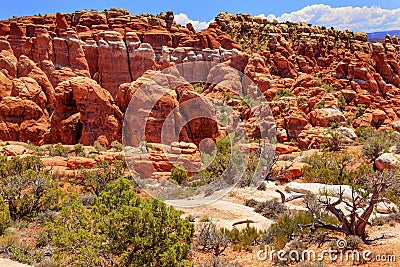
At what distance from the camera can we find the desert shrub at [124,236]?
568 centimetres

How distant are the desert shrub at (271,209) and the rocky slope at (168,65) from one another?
17.6 meters

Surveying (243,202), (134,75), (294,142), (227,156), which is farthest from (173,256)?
(134,75)

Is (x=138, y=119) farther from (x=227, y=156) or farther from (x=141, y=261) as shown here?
(x=141, y=261)

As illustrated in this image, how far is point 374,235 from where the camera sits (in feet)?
29.2

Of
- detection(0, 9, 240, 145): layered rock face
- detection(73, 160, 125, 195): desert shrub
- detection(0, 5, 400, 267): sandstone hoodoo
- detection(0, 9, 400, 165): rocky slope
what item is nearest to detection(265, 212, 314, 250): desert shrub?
detection(0, 5, 400, 267): sandstone hoodoo

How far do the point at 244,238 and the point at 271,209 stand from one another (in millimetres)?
4039

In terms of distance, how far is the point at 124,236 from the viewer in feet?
19.4

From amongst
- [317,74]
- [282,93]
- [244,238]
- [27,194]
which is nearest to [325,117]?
[282,93]

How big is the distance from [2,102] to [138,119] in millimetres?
14769

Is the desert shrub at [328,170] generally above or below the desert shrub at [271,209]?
above

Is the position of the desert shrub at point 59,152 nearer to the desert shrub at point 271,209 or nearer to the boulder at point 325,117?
the desert shrub at point 271,209

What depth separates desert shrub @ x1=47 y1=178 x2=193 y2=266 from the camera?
223 inches

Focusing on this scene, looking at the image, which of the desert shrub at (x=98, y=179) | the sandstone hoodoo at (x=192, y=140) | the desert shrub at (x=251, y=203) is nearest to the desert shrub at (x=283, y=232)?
the sandstone hoodoo at (x=192, y=140)

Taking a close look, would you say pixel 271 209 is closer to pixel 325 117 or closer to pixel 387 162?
pixel 387 162
